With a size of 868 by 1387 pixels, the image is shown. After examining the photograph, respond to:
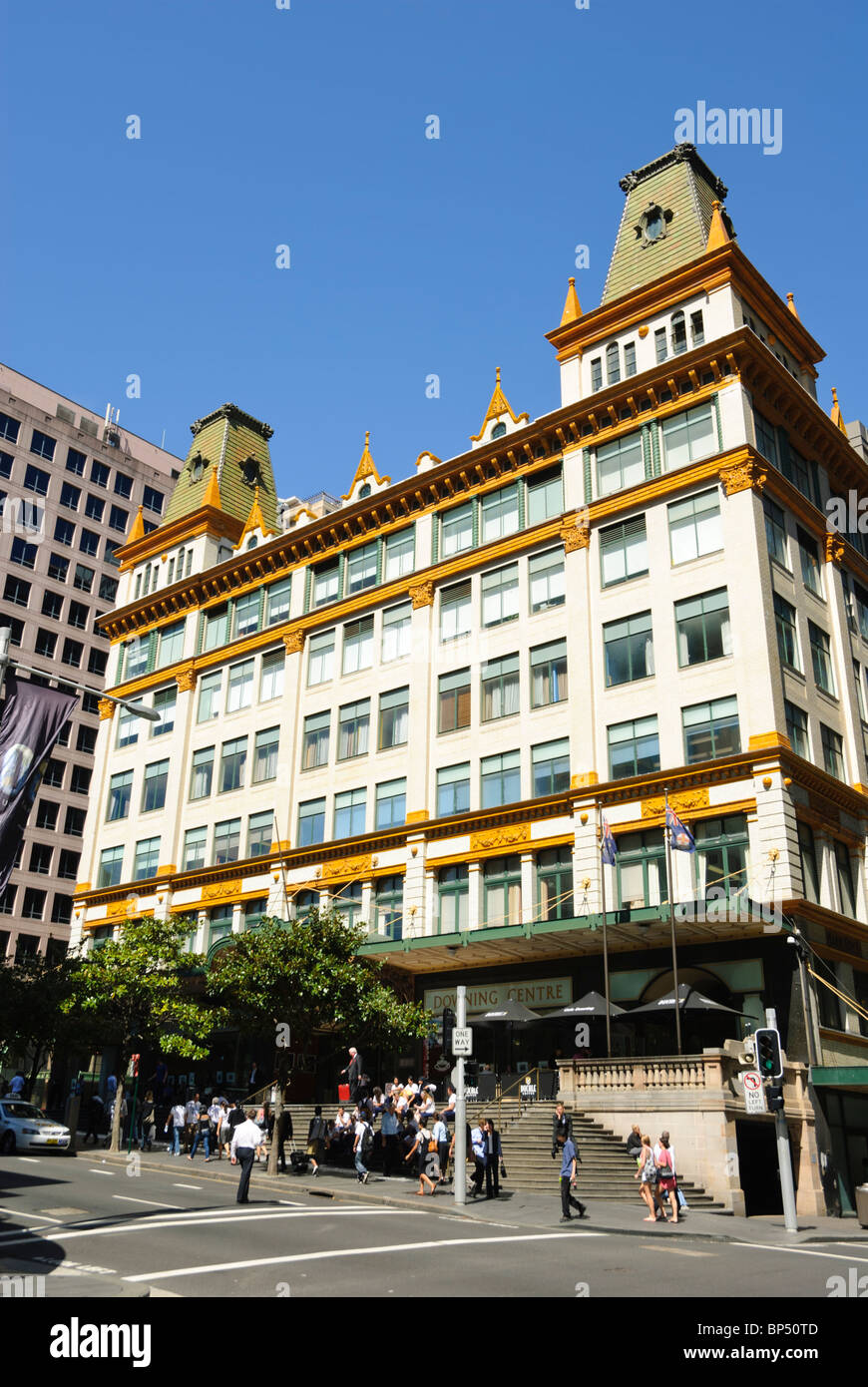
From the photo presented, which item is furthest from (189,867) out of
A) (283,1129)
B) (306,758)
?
(283,1129)

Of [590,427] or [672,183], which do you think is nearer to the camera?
[590,427]

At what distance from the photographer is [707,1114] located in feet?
86.8

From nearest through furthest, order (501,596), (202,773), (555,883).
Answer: (555,883)
(501,596)
(202,773)

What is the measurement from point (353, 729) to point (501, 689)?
7.68 m

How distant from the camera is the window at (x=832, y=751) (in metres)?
38.4

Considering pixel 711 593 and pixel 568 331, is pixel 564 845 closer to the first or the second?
pixel 711 593

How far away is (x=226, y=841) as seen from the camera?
50812mm

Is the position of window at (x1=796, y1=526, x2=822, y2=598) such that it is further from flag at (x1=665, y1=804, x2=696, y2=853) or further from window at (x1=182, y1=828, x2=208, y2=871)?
window at (x1=182, y1=828, x2=208, y2=871)

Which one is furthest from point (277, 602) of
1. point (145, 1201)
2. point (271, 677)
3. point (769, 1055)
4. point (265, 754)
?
point (769, 1055)

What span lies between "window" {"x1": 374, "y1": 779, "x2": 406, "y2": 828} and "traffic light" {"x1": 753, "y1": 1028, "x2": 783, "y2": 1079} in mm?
22926

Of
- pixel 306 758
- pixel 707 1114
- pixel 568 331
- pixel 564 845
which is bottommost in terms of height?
pixel 707 1114

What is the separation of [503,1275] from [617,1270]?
1.78 meters

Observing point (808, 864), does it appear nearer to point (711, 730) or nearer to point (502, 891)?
point (711, 730)
